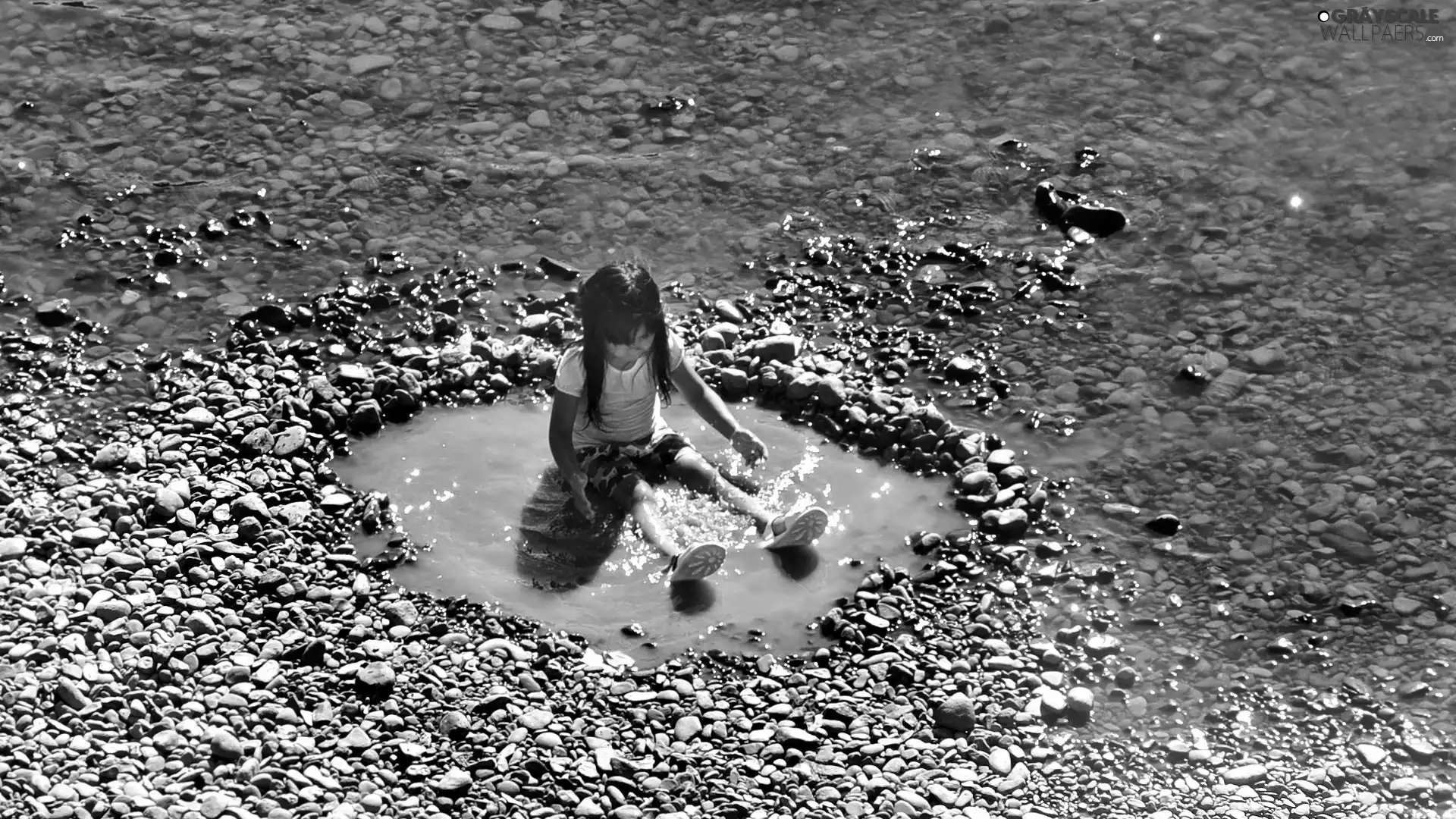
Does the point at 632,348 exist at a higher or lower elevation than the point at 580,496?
higher

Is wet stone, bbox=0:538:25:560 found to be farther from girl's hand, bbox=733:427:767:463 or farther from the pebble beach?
girl's hand, bbox=733:427:767:463

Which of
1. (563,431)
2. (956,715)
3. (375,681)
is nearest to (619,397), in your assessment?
(563,431)

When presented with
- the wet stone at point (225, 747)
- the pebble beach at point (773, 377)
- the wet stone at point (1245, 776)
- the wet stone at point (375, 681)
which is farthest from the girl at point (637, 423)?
the wet stone at point (1245, 776)

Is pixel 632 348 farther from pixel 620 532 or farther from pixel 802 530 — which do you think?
pixel 802 530

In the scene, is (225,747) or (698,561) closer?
(225,747)

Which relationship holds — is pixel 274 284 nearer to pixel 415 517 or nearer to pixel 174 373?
pixel 174 373
